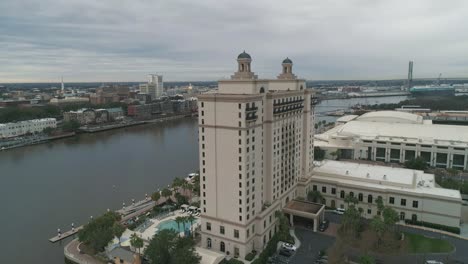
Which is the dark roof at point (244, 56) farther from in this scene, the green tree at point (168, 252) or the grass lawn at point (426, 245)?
the grass lawn at point (426, 245)

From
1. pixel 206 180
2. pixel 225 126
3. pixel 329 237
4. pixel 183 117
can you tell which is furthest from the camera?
pixel 183 117

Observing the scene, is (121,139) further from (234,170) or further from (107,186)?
(234,170)

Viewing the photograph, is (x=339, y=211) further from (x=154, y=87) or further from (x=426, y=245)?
(x=154, y=87)

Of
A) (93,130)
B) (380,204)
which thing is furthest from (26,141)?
(380,204)

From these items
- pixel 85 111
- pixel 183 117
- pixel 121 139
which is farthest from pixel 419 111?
pixel 85 111

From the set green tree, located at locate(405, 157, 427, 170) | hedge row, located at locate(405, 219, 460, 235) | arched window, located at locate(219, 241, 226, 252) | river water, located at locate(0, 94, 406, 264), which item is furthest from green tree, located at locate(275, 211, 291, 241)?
green tree, located at locate(405, 157, 427, 170)

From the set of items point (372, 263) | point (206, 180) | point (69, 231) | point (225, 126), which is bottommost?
point (69, 231)

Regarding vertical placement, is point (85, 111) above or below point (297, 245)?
above
